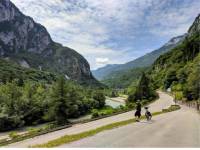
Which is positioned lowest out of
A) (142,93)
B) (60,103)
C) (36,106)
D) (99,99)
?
(36,106)

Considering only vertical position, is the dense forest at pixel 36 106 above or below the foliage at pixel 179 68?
below

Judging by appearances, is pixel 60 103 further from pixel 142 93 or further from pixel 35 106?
pixel 142 93

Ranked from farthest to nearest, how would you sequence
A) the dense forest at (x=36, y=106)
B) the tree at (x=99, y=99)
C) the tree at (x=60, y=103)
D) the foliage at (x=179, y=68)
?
the tree at (x=99, y=99), the foliage at (x=179, y=68), the dense forest at (x=36, y=106), the tree at (x=60, y=103)

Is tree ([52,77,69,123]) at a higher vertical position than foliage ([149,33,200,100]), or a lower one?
lower

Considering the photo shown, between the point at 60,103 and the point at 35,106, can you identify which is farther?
the point at 35,106

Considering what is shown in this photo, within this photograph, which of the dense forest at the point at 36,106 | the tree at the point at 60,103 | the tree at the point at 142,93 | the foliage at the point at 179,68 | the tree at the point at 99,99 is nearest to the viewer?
the tree at the point at 60,103

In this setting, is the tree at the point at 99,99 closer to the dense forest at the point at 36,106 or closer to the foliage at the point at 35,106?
the dense forest at the point at 36,106

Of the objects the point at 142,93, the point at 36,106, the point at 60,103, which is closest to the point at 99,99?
the point at 142,93

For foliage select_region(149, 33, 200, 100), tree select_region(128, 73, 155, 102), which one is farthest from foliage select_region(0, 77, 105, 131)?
foliage select_region(149, 33, 200, 100)

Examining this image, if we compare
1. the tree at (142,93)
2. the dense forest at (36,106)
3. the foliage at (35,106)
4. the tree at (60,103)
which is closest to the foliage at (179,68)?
the tree at (142,93)

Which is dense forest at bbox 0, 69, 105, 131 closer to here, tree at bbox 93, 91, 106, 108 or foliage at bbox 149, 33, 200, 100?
tree at bbox 93, 91, 106, 108

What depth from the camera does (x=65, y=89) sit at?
182ft

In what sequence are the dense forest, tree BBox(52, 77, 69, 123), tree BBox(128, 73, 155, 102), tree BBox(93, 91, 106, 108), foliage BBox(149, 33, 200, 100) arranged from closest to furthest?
tree BBox(52, 77, 69, 123)
the dense forest
tree BBox(128, 73, 155, 102)
foliage BBox(149, 33, 200, 100)
tree BBox(93, 91, 106, 108)

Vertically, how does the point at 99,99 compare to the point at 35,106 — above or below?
above
